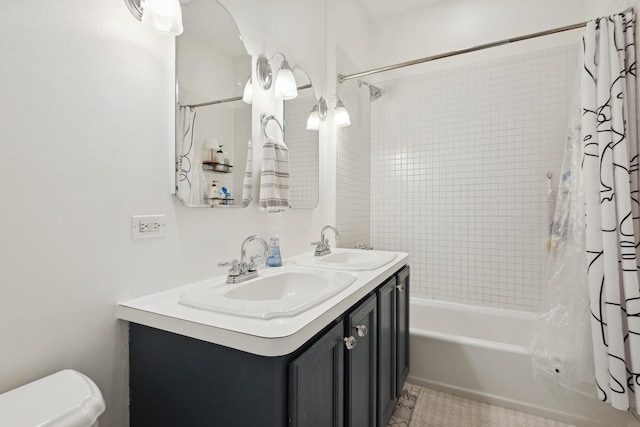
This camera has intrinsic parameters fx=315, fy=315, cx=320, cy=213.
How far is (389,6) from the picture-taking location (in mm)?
2705

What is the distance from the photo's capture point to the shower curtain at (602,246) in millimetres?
1396

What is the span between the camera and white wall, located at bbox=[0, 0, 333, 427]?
0.73m

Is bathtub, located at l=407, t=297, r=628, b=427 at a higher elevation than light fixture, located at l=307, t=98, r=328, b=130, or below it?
below

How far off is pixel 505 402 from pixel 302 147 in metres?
1.90

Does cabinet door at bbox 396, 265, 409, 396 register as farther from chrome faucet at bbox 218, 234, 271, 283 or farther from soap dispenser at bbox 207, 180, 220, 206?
soap dispenser at bbox 207, 180, 220, 206

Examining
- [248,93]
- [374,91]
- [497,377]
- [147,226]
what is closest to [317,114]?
[248,93]

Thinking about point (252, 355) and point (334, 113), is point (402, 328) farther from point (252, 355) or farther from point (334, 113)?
point (334, 113)

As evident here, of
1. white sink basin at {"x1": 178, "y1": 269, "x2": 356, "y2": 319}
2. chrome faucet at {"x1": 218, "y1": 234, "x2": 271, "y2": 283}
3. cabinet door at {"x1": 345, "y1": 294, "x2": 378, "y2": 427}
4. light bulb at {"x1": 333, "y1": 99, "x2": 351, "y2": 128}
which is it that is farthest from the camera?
light bulb at {"x1": 333, "y1": 99, "x2": 351, "y2": 128}

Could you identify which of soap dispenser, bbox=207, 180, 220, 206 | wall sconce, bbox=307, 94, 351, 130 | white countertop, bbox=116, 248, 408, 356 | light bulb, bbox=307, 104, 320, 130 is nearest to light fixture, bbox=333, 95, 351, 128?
wall sconce, bbox=307, 94, 351, 130

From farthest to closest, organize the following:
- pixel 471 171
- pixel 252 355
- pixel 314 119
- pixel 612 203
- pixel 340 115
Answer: pixel 471 171, pixel 340 115, pixel 314 119, pixel 612 203, pixel 252 355

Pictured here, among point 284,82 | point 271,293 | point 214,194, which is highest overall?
point 284,82

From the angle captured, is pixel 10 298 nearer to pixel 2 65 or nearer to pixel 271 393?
pixel 2 65

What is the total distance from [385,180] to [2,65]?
98.7 inches

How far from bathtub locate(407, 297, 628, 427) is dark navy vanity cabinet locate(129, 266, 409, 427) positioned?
3.04ft
